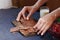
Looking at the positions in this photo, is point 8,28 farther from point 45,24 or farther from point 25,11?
point 45,24

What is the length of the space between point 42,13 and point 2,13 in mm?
425

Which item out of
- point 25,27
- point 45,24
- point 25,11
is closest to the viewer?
point 45,24

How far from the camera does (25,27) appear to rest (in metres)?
1.10

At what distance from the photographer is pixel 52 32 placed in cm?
101

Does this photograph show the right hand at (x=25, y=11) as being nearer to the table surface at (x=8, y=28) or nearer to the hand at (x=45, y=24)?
the table surface at (x=8, y=28)

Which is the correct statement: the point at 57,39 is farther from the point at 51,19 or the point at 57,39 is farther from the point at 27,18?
the point at 27,18

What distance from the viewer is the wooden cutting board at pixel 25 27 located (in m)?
1.05

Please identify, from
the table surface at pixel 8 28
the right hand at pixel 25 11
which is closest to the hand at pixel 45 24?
the table surface at pixel 8 28

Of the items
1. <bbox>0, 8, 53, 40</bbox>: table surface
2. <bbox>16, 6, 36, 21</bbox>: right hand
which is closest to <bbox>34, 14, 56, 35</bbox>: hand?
<bbox>0, 8, 53, 40</bbox>: table surface

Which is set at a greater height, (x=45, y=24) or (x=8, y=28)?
(x=45, y=24)

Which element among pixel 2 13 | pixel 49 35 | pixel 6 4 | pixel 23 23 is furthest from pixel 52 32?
pixel 6 4

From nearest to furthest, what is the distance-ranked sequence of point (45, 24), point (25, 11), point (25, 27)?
point (45, 24)
point (25, 27)
point (25, 11)

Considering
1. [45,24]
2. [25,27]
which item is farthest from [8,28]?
[45,24]

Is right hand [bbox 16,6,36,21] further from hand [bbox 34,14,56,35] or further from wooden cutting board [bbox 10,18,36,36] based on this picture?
hand [bbox 34,14,56,35]
